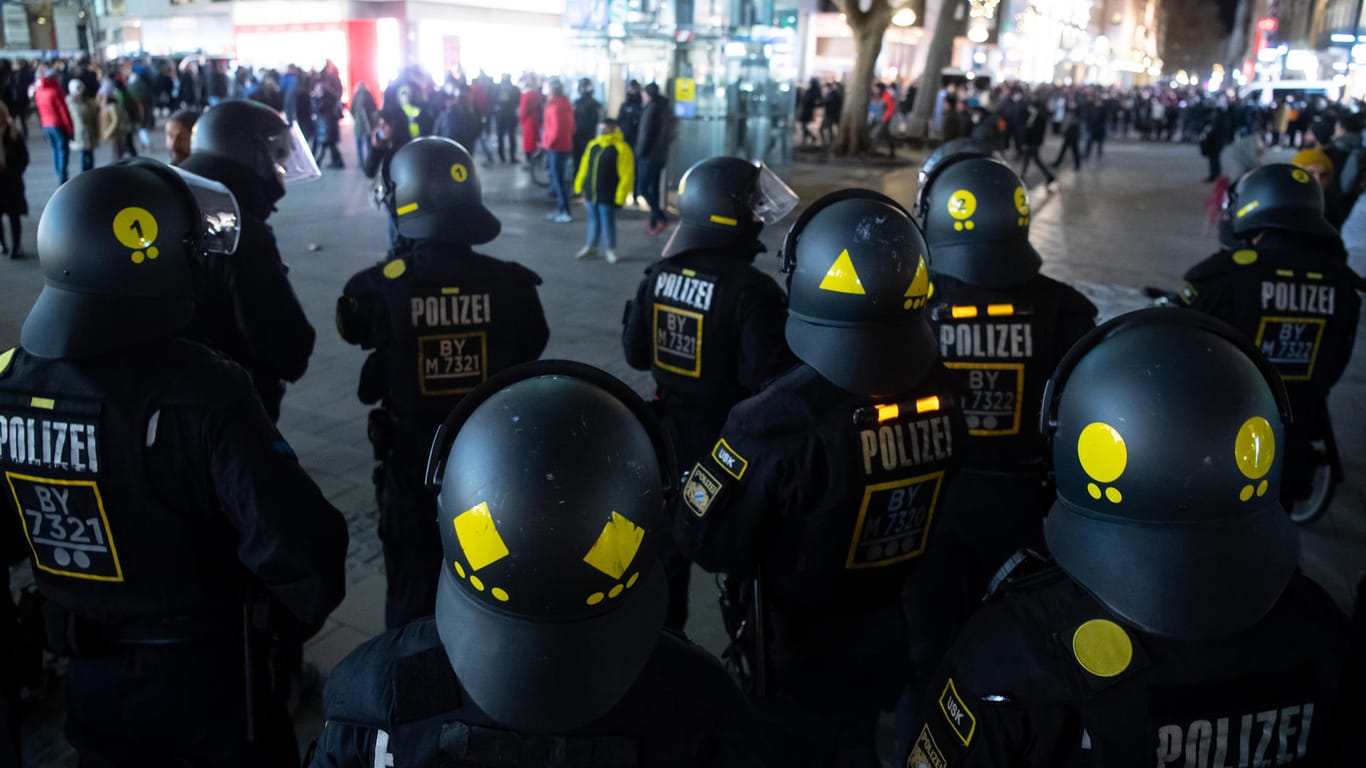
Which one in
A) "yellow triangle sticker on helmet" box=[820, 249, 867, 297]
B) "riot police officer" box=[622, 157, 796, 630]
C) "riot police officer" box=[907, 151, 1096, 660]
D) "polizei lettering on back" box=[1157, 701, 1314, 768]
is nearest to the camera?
"polizei lettering on back" box=[1157, 701, 1314, 768]

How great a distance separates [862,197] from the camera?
2795mm

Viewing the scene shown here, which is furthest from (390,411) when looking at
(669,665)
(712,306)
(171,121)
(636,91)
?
(636,91)

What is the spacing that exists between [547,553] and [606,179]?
9.75 meters

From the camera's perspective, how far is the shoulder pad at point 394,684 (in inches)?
60.4

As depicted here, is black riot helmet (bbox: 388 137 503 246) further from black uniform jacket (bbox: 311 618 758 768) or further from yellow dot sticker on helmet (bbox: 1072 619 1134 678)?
yellow dot sticker on helmet (bbox: 1072 619 1134 678)

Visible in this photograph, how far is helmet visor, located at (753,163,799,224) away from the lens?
13.4 feet

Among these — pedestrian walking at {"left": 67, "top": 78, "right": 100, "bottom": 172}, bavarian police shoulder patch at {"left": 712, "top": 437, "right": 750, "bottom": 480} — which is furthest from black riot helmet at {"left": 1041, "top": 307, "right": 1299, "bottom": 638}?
pedestrian walking at {"left": 67, "top": 78, "right": 100, "bottom": 172}

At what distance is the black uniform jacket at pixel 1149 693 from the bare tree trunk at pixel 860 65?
21086 millimetres

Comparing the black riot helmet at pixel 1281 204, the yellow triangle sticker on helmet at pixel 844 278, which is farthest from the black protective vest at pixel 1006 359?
the black riot helmet at pixel 1281 204

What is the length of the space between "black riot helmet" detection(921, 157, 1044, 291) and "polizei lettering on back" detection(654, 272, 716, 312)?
2.97 ft

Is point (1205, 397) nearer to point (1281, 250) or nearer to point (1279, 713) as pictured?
point (1279, 713)

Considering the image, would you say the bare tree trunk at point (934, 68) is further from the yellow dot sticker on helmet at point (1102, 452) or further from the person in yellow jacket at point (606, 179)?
the yellow dot sticker on helmet at point (1102, 452)

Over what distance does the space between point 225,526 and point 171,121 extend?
12.6 feet

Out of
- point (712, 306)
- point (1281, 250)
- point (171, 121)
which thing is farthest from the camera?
point (171, 121)
